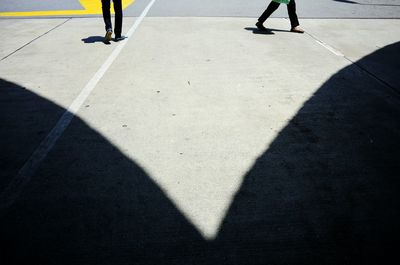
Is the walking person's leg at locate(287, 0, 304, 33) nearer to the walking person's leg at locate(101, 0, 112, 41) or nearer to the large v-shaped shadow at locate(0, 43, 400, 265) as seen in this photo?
the walking person's leg at locate(101, 0, 112, 41)

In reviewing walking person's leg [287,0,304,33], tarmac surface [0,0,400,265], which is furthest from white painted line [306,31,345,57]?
walking person's leg [287,0,304,33]

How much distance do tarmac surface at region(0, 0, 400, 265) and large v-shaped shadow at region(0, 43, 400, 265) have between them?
0.01 m

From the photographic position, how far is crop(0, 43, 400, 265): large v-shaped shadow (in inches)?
84.0

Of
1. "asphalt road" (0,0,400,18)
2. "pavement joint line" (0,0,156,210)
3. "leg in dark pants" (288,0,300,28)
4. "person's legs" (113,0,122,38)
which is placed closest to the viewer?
"pavement joint line" (0,0,156,210)

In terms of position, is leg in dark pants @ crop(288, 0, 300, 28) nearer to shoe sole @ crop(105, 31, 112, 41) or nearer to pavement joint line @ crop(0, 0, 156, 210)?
shoe sole @ crop(105, 31, 112, 41)

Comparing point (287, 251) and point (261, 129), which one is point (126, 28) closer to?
point (261, 129)

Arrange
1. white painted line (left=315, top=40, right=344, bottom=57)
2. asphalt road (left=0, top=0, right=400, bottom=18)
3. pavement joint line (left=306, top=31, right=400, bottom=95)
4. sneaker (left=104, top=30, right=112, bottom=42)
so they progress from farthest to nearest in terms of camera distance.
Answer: asphalt road (left=0, top=0, right=400, bottom=18), sneaker (left=104, top=30, right=112, bottom=42), white painted line (left=315, top=40, right=344, bottom=57), pavement joint line (left=306, top=31, right=400, bottom=95)

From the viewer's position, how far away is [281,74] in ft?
16.6

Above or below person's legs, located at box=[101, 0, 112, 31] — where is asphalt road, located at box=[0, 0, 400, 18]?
below

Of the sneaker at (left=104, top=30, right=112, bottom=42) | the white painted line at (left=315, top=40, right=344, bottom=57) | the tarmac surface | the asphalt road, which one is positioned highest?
the tarmac surface

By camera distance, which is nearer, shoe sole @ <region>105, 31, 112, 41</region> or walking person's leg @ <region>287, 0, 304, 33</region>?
shoe sole @ <region>105, 31, 112, 41</region>

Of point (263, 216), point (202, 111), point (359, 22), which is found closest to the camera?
point (263, 216)

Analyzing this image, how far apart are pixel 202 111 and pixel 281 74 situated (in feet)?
6.08

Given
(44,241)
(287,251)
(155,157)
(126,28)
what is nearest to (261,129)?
(155,157)
